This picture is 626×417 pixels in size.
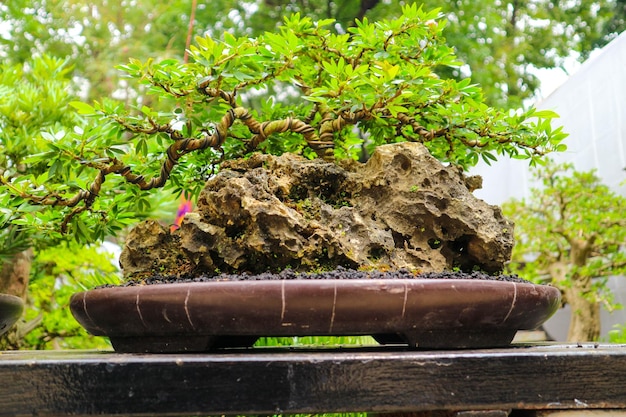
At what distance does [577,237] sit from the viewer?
370 cm

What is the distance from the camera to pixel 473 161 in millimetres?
A: 1489

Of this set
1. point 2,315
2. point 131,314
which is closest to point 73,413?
point 131,314

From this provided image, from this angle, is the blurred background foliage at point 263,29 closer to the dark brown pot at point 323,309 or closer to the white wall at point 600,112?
the white wall at point 600,112

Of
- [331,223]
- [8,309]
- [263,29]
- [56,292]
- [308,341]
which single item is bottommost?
[56,292]

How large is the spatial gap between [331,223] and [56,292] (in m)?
2.60

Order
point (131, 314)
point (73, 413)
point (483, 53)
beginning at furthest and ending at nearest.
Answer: point (483, 53)
point (131, 314)
point (73, 413)

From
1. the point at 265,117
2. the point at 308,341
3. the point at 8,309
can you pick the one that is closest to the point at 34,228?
the point at 8,309

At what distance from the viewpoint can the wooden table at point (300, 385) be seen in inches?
32.7

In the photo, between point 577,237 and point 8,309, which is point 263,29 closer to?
point 577,237

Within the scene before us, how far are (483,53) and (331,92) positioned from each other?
550cm

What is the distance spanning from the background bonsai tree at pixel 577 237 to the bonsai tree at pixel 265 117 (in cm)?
228

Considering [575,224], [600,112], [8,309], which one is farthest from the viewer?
[600,112]

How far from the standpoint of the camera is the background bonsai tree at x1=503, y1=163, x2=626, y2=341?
3387 millimetres

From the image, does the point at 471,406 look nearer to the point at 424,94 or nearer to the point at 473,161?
the point at 424,94
